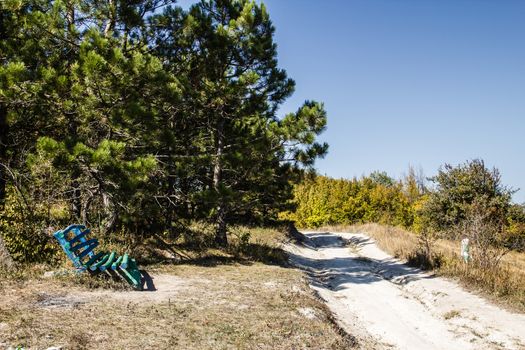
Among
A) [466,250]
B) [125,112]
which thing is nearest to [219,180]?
[125,112]

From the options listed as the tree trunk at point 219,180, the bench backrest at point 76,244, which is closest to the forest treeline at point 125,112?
the tree trunk at point 219,180

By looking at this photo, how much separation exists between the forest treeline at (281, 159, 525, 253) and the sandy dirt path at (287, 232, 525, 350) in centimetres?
230

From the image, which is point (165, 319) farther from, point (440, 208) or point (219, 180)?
point (440, 208)

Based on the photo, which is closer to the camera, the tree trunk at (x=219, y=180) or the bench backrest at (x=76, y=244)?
the bench backrest at (x=76, y=244)

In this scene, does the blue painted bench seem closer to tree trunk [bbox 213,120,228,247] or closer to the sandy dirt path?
the sandy dirt path

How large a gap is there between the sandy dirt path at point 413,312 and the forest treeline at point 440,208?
2.30 m

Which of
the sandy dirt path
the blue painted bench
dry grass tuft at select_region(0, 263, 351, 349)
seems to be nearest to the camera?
dry grass tuft at select_region(0, 263, 351, 349)

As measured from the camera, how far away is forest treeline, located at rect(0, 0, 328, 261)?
8.33 meters

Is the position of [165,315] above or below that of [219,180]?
below

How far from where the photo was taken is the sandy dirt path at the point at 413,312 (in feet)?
24.5

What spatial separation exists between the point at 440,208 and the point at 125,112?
2306 centimetres

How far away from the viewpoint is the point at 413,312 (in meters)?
9.59

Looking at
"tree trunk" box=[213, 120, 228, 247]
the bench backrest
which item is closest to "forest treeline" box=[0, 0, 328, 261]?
"tree trunk" box=[213, 120, 228, 247]

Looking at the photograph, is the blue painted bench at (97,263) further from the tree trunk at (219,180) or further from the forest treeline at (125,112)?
the tree trunk at (219,180)
